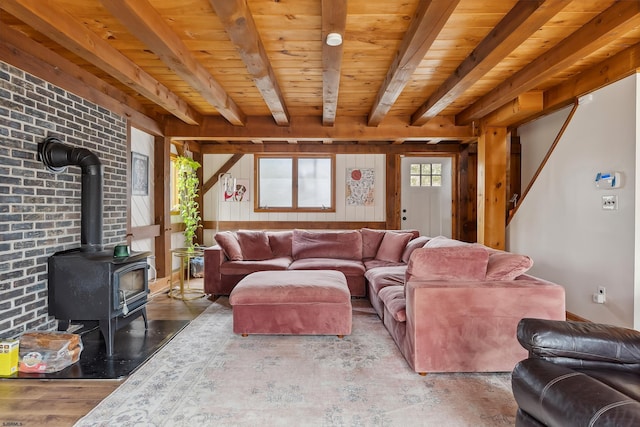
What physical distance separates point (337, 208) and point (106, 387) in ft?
15.5

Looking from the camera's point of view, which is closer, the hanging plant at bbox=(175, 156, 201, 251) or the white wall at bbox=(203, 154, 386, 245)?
the hanging plant at bbox=(175, 156, 201, 251)

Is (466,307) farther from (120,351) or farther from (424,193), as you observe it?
(424,193)

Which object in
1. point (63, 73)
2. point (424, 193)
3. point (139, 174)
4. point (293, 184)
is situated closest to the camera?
point (63, 73)

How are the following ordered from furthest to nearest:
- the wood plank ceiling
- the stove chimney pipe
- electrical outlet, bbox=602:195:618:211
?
electrical outlet, bbox=602:195:618:211 < the stove chimney pipe < the wood plank ceiling

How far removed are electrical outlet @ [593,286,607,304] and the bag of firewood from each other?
166 inches

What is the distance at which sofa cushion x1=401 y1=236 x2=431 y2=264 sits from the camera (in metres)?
4.36

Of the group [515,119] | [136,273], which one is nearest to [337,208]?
[515,119]

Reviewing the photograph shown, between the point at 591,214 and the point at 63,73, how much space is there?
475 cm

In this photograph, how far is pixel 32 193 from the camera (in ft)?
8.83

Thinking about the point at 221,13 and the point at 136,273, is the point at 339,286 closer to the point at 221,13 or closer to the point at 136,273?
the point at 136,273

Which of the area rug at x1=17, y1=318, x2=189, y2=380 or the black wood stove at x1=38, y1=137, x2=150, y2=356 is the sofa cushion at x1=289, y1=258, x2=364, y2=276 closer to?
the area rug at x1=17, y1=318, x2=189, y2=380

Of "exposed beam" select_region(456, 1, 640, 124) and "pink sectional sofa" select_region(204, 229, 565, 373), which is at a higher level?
"exposed beam" select_region(456, 1, 640, 124)

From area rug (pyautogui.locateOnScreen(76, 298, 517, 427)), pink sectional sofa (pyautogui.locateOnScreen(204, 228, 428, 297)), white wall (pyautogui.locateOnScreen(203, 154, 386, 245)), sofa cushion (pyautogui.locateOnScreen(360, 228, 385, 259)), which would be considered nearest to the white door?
white wall (pyautogui.locateOnScreen(203, 154, 386, 245))

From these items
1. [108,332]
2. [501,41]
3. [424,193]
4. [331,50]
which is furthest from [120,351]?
[424,193]
